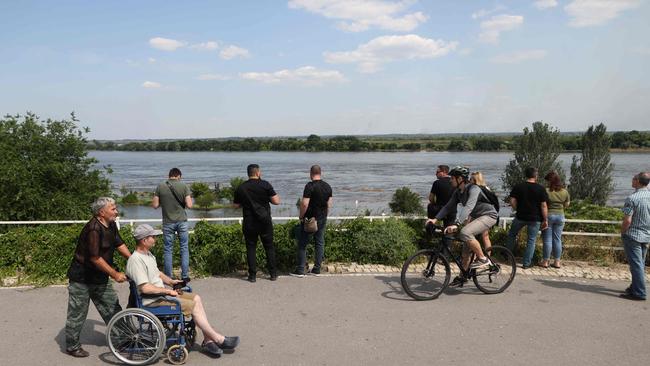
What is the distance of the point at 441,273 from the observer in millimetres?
6363

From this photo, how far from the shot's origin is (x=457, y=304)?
5891mm

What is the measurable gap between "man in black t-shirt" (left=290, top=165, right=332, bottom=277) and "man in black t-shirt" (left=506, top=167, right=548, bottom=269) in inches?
118

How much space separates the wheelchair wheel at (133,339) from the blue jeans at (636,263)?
5695 millimetres

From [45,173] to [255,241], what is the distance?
958cm

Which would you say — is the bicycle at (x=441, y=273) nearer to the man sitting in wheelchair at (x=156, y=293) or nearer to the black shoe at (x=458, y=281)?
the black shoe at (x=458, y=281)

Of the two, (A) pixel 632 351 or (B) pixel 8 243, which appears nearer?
(A) pixel 632 351

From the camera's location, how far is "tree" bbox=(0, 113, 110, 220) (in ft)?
40.0

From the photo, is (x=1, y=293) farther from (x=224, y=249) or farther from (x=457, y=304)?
(x=457, y=304)

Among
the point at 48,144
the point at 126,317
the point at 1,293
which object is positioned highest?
the point at 48,144

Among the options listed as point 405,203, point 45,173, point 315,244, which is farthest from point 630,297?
point 405,203

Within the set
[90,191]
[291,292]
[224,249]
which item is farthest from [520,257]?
[90,191]

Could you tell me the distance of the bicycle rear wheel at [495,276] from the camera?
632cm

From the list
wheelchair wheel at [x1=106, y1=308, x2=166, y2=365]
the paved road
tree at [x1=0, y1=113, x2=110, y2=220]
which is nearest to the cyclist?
the paved road

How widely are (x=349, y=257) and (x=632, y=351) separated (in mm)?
4218
